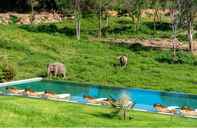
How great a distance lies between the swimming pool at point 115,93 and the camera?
81.3 feet

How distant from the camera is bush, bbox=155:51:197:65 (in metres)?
35.3

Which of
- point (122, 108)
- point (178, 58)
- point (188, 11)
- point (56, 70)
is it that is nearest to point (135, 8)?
point (188, 11)

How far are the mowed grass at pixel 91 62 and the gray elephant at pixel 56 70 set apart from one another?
598 mm

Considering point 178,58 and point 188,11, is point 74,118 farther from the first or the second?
point 188,11

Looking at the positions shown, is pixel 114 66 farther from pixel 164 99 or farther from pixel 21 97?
pixel 21 97

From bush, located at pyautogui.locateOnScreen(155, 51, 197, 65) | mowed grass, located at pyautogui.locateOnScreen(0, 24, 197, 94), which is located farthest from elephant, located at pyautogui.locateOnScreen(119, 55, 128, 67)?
bush, located at pyautogui.locateOnScreen(155, 51, 197, 65)

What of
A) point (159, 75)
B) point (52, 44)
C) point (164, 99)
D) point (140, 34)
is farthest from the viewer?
point (140, 34)

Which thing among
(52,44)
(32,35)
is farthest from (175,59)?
(32,35)

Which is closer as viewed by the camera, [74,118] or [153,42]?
[74,118]

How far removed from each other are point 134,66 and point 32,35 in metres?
10.4

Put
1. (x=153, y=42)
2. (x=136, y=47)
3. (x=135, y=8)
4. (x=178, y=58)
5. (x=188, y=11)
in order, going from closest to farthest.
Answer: (x=178, y=58) → (x=188, y=11) → (x=136, y=47) → (x=153, y=42) → (x=135, y=8)

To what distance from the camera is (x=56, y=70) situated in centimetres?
3045

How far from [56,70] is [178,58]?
384 inches

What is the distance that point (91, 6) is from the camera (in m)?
47.5
